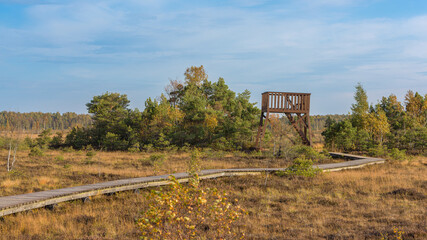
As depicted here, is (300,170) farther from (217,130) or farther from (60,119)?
(60,119)

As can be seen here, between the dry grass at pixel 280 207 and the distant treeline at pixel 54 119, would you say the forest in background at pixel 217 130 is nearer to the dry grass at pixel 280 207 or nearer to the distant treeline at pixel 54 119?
the dry grass at pixel 280 207

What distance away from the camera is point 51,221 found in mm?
9555

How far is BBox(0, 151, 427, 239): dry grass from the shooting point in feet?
27.5

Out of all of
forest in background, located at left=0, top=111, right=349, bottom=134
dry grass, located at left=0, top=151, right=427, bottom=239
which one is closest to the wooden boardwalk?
dry grass, located at left=0, top=151, right=427, bottom=239

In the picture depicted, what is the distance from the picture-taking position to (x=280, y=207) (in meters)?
11.2

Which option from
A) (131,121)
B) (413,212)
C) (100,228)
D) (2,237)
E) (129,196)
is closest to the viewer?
(2,237)

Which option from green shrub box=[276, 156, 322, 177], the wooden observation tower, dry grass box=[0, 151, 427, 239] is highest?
the wooden observation tower

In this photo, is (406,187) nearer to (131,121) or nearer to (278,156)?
(278,156)

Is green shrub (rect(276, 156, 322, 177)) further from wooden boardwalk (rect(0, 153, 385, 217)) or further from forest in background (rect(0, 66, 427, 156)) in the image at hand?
forest in background (rect(0, 66, 427, 156))

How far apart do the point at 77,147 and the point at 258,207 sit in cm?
3175

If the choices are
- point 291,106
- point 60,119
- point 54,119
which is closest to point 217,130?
point 291,106

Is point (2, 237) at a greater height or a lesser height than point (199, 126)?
lesser

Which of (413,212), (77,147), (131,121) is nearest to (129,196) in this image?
(413,212)

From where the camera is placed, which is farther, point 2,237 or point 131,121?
point 131,121
